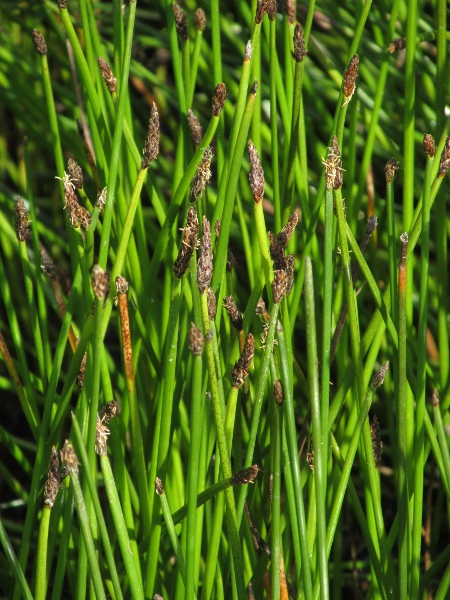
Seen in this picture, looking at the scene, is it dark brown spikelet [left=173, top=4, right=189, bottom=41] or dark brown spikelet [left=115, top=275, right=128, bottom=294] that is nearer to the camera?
dark brown spikelet [left=115, top=275, right=128, bottom=294]

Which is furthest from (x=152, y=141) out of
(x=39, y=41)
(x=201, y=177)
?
(x=39, y=41)

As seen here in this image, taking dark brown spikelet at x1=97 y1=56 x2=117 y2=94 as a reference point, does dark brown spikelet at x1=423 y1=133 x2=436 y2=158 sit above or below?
below

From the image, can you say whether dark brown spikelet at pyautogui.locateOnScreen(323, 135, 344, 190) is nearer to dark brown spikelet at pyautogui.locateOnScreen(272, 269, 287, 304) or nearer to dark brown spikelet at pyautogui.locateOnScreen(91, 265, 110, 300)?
dark brown spikelet at pyautogui.locateOnScreen(272, 269, 287, 304)

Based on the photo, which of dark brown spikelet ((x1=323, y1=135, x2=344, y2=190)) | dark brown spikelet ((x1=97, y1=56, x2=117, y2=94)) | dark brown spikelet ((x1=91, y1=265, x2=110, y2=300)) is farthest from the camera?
dark brown spikelet ((x1=97, y1=56, x2=117, y2=94))

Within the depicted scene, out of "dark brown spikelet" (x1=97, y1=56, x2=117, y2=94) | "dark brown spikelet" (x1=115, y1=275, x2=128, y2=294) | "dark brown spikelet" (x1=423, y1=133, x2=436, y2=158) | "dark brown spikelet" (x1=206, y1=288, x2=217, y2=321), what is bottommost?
"dark brown spikelet" (x1=206, y1=288, x2=217, y2=321)

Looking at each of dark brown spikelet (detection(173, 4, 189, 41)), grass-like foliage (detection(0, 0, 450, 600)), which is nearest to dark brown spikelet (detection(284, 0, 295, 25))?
grass-like foliage (detection(0, 0, 450, 600))

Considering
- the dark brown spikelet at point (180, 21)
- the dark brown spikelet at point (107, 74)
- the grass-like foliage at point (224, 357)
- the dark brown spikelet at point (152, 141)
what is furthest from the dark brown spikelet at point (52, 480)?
the dark brown spikelet at point (180, 21)

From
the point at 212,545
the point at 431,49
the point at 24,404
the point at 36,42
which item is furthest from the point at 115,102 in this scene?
the point at 431,49

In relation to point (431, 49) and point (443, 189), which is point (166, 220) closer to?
point (443, 189)
